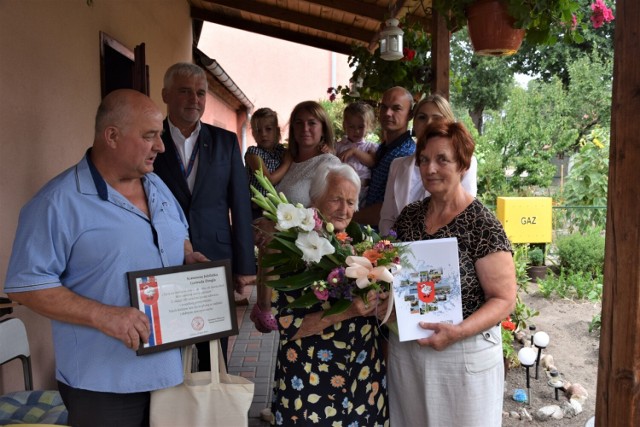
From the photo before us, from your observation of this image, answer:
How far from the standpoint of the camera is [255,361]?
189 inches

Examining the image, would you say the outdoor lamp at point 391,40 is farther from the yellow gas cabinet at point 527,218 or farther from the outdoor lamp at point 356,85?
the yellow gas cabinet at point 527,218

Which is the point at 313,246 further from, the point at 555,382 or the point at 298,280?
the point at 555,382

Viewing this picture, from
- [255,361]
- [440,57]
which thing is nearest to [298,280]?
[255,361]

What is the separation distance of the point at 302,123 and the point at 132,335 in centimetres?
209

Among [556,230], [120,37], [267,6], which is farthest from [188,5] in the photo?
[556,230]

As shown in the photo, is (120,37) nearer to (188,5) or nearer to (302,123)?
(302,123)

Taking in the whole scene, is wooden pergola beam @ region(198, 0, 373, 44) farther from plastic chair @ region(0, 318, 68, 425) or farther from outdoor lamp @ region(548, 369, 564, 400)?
plastic chair @ region(0, 318, 68, 425)

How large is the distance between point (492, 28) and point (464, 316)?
2.16 m

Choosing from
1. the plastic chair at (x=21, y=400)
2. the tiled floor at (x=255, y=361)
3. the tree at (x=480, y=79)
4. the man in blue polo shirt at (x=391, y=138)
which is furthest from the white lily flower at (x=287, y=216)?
the tree at (x=480, y=79)

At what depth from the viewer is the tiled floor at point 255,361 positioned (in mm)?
3938

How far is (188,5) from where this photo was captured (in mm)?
8547

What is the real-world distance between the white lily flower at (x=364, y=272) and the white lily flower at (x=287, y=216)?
22 centimetres

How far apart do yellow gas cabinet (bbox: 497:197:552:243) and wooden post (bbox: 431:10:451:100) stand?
136 inches

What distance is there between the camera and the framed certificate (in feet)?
6.03
